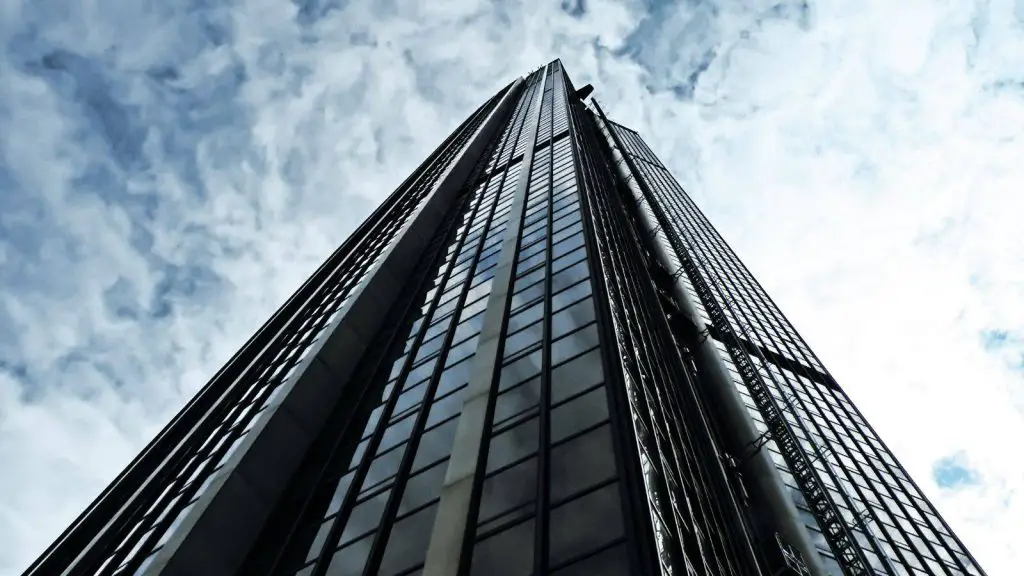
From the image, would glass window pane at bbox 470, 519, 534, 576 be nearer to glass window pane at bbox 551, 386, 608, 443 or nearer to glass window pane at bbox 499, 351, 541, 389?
glass window pane at bbox 551, 386, 608, 443

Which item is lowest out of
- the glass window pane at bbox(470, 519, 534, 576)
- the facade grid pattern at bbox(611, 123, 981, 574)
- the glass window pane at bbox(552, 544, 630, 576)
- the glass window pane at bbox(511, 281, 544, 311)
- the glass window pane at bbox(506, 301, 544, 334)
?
the glass window pane at bbox(552, 544, 630, 576)

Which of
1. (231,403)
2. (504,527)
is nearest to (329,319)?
(231,403)

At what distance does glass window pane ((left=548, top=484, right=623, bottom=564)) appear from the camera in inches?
478

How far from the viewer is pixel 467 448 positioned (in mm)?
16516

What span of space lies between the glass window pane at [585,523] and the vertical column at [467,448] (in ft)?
6.27

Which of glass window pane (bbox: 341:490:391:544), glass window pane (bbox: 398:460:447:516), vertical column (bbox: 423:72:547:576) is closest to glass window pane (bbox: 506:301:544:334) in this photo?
vertical column (bbox: 423:72:547:576)

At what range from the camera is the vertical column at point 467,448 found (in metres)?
13.5

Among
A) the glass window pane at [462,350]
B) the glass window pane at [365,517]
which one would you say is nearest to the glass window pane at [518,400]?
the glass window pane at [365,517]

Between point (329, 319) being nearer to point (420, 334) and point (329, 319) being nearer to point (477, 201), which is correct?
point (420, 334)

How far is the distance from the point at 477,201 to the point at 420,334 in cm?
2607

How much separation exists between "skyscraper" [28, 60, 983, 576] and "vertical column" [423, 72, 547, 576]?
0.22 ft

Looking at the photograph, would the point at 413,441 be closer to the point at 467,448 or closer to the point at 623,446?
the point at 467,448

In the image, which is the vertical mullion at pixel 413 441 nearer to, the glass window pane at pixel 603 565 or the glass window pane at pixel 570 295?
the glass window pane at pixel 570 295

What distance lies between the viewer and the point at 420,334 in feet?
98.1
